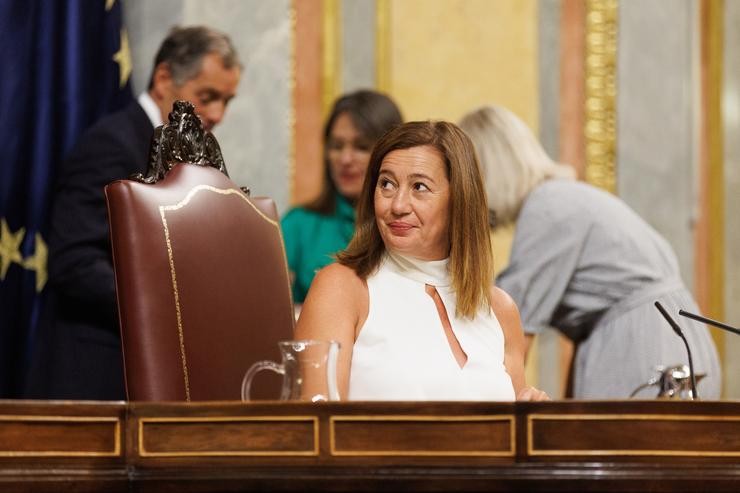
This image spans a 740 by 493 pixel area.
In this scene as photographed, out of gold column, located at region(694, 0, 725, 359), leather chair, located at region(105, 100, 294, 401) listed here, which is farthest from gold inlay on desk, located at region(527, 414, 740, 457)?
gold column, located at region(694, 0, 725, 359)

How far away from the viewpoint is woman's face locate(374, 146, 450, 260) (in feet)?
7.93

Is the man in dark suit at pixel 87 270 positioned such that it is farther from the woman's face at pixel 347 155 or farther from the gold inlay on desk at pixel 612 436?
the gold inlay on desk at pixel 612 436

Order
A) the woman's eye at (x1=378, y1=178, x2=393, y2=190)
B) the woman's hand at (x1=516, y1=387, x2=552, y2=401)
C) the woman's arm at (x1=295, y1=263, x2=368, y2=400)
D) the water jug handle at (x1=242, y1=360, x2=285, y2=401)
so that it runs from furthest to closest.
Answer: the woman's eye at (x1=378, y1=178, x2=393, y2=190) → the woman's arm at (x1=295, y1=263, x2=368, y2=400) → the woman's hand at (x1=516, y1=387, x2=552, y2=401) → the water jug handle at (x1=242, y1=360, x2=285, y2=401)

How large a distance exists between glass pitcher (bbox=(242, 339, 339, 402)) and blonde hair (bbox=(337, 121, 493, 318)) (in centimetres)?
70

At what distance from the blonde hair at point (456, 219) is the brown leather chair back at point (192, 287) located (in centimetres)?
20

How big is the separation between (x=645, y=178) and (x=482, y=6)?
3.13 ft

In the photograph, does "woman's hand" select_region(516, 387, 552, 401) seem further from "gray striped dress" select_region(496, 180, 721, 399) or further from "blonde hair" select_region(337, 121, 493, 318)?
"gray striped dress" select_region(496, 180, 721, 399)

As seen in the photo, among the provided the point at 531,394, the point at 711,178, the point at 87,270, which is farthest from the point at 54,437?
the point at 711,178

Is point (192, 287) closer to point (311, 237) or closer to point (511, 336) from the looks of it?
point (511, 336)

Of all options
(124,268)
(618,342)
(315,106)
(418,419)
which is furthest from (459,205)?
(315,106)

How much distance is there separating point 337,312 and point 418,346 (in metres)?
0.16

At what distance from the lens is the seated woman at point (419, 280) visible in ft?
7.64

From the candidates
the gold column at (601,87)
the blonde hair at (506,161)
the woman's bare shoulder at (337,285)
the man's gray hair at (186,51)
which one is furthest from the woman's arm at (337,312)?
the gold column at (601,87)

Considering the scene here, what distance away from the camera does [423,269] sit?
8.15 ft
